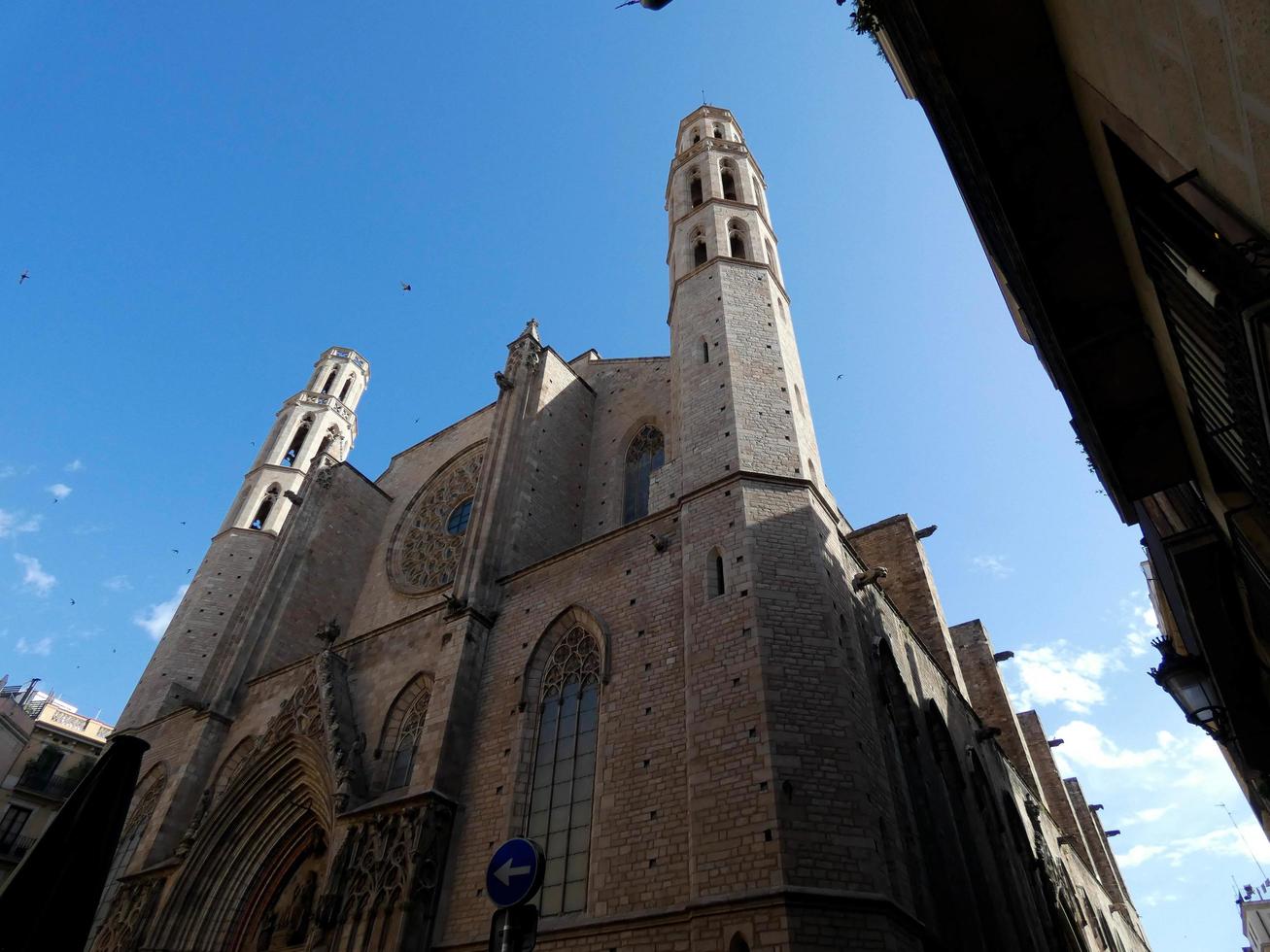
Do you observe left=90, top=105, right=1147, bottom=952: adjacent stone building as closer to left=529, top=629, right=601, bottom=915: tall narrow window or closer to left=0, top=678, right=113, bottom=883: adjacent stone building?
left=529, top=629, right=601, bottom=915: tall narrow window

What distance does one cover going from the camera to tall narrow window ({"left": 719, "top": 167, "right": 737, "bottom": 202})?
56.7ft

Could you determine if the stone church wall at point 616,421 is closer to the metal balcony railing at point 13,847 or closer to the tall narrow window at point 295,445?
the tall narrow window at point 295,445

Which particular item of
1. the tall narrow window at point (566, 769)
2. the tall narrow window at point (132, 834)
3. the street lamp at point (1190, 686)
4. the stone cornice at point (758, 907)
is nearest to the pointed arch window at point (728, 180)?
the tall narrow window at point (566, 769)

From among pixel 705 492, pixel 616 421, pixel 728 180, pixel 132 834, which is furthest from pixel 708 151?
pixel 132 834

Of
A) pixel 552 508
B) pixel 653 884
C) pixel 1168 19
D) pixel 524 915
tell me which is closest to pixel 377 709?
pixel 552 508

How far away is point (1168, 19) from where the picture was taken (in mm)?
2031

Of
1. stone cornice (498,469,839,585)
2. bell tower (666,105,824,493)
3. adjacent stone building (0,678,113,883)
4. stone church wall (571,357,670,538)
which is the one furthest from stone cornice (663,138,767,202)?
adjacent stone building (0,678,113,883)

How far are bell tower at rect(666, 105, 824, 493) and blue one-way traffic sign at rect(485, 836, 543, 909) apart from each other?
23.3 ft

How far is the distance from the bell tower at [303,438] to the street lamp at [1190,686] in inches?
709

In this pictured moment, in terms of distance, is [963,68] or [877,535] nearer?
[963,68]

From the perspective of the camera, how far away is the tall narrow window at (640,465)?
14.8 metres

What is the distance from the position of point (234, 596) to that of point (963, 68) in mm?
20704

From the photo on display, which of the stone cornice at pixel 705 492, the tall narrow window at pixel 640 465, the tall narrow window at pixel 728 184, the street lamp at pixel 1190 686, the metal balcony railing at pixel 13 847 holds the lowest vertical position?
the street lamp at pixel 1190 686

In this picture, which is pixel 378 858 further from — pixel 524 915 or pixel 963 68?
pixel 963 68
